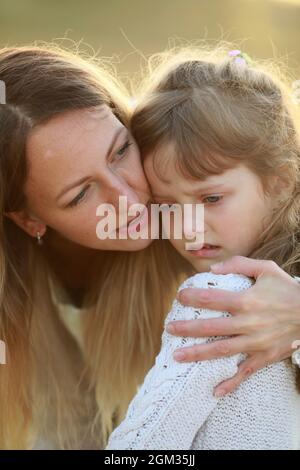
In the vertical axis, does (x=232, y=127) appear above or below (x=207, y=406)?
above

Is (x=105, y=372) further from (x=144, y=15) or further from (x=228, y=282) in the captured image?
(x=144, y=15)

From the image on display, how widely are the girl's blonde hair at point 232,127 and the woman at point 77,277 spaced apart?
12 cm

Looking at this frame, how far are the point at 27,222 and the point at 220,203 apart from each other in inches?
26.0

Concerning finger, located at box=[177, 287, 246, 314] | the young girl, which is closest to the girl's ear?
the young girl

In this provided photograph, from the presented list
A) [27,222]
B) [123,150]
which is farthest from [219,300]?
[27,222]

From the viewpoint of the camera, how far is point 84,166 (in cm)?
192

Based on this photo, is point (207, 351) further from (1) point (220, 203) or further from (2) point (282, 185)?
(2) point (282, 185)

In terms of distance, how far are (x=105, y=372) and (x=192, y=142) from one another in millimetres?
1047

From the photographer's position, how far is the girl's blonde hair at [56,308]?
6.58ft

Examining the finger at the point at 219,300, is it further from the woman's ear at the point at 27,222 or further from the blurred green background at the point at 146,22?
the blurred green background at the point at 146,22

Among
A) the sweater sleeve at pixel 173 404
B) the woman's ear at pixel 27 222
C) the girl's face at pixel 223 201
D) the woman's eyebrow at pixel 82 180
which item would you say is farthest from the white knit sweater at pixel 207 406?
the woman's ear at pixel 27 222

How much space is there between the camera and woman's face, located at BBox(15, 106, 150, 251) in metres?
1.92

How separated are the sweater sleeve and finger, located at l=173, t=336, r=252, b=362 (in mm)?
13

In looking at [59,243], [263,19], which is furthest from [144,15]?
[59,243]
